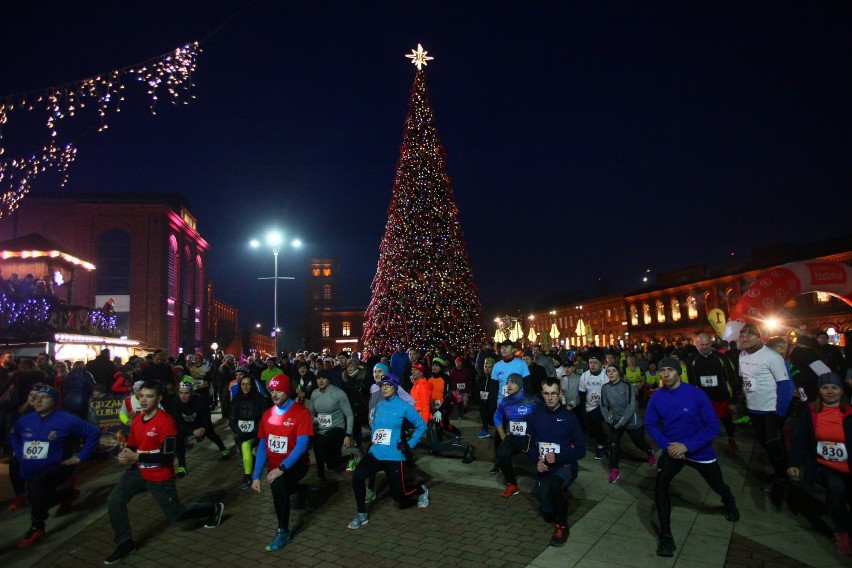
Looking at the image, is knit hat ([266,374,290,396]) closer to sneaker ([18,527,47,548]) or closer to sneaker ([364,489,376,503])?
sneaker ([364,489,376,503])

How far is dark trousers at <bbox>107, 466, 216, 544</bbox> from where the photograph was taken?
5844mm

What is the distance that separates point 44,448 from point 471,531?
519 centimetres

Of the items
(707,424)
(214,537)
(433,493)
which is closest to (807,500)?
(707,424)

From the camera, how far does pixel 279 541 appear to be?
6.01 meters

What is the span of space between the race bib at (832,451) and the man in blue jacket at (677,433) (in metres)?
0.97

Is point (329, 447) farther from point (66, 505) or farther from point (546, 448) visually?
point (546, 448)

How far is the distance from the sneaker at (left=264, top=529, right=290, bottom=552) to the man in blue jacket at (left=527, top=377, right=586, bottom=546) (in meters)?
2.86

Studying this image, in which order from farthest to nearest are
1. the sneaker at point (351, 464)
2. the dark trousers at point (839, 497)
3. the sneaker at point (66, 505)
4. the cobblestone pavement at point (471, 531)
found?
1. the sneaker at point (351, 464)
2. the sneaker at point (66, 505)
3. the cobblestone pavement at point (471, 531)
4. the dark trousers at point (839, 497)

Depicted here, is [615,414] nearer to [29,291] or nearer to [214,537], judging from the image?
[214,537]

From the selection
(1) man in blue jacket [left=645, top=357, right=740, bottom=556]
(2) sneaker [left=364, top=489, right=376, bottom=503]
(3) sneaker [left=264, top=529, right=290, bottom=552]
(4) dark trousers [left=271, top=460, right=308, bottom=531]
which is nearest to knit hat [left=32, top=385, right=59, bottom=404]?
(4) dark trousers [left=271, top=460, right=308, bottom=531]

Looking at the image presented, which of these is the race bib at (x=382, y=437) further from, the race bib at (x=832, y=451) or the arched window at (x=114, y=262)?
the arched window at (x=114, y=262)

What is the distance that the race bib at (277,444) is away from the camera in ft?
20.9

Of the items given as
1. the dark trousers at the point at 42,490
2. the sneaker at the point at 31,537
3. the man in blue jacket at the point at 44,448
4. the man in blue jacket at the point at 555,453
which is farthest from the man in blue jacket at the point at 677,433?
the sneaker at the point at 31,537

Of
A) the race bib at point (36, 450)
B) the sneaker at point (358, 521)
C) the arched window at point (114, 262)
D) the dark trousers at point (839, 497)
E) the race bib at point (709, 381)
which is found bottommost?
the sneaker at point (358, 521)
